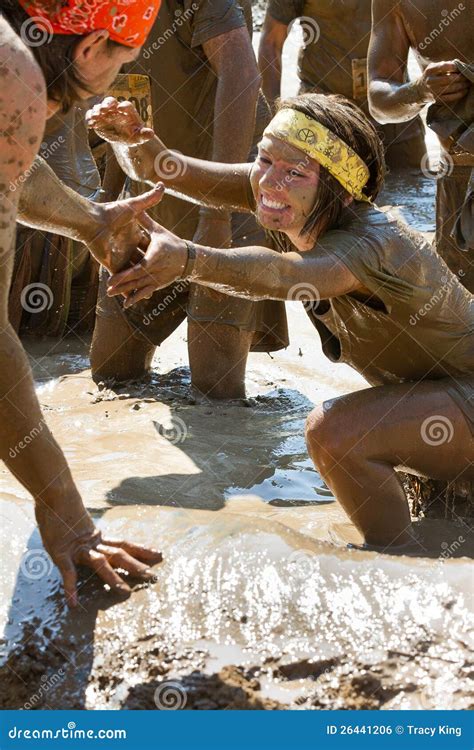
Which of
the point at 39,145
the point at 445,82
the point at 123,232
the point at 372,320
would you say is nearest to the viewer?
the point at 39,145

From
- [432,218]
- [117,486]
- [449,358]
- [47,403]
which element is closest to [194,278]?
[449,358]

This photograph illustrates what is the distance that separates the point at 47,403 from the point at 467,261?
6.57 feet

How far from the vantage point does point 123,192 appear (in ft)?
19.1

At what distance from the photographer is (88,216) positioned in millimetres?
3684

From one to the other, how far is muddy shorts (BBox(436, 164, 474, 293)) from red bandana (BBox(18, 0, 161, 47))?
2714 mm

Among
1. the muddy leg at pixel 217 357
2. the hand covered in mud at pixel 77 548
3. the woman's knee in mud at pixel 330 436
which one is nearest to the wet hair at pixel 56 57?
the hand covered in mud at pixel 77 548

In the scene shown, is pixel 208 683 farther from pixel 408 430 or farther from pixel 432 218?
pixel 432 218

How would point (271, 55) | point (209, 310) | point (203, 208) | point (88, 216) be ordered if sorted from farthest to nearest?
point (271, 55) → point (209, 310) → point (203, 208) → point (88, 216)

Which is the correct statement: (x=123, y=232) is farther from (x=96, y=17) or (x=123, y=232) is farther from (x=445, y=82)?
(x=445, y=82)

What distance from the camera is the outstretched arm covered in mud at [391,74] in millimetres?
5281

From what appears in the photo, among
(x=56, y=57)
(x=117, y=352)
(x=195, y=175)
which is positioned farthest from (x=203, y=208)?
(x=56, y=57)

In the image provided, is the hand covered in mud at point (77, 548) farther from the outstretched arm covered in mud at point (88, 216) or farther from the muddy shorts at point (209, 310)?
the muddy shorts at point (209, 310)

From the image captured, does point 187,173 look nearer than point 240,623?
No

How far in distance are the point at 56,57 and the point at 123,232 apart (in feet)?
2.42
